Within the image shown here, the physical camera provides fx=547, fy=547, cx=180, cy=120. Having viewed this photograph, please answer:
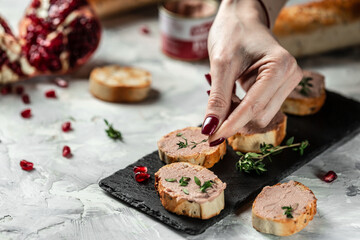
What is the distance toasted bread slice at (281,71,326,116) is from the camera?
3758 millimetres

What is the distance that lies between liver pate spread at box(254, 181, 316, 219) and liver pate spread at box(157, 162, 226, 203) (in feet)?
0.73

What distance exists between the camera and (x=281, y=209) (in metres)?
2.81

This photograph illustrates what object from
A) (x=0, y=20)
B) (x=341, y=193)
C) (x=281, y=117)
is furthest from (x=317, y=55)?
(x=0, y=20)

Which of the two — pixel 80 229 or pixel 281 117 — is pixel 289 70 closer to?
pixel 281 117

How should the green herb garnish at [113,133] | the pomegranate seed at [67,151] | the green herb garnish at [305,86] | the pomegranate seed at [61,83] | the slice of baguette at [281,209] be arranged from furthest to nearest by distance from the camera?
the pomegranate seed at [61,83] < the green herb garnish at [305,86] < the green herb garnish at [113,133] < the pomegranate seed at [67,151] < the slice of baguette at [281,209]

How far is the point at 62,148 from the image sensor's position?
358 cm

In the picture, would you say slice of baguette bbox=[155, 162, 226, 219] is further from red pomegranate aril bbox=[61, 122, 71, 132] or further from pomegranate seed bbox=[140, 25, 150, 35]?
pomegranate seed bbox=[140, 25, 150, 35]

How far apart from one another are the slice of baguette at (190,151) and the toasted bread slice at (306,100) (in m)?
0.73

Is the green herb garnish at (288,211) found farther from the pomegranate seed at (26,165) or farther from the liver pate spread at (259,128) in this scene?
the pomegranate seed at (26,165)

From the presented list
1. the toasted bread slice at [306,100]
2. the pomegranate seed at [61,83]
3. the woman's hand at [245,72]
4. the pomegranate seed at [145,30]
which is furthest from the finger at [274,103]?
the pomegranate seed at [145,30]

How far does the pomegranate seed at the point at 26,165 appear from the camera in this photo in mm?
3332

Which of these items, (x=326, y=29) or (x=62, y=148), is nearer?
(x=62, y=148)

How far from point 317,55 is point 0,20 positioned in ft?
8.82

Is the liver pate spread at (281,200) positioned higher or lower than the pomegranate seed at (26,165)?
higher
